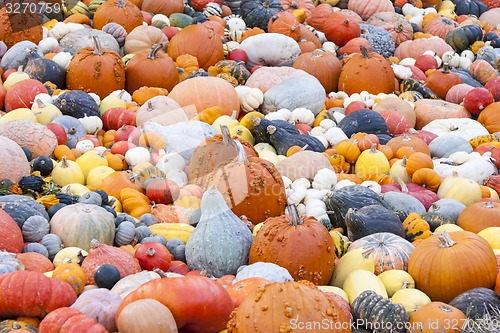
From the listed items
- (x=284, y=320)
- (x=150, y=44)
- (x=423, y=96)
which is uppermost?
(x=284, y=320)

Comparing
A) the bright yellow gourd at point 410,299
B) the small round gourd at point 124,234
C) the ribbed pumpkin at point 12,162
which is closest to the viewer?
the bright yellow gourd at point 410,299

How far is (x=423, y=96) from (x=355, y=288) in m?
4.74

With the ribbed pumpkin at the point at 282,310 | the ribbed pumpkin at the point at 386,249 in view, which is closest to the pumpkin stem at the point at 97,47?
the ribbed pumpkin at the point at 386,249

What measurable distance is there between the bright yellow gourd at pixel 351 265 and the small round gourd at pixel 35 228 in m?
1.95

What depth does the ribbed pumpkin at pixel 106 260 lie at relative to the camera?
17.0ft

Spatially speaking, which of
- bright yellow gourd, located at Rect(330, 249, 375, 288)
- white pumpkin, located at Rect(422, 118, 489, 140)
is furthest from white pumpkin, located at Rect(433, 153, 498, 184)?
bright yellow gourd, located at Rect(330, 249, 375, 288)

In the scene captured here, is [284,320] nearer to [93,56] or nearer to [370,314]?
[370,314]

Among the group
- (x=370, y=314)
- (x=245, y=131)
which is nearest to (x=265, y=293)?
(x=370, y=314)

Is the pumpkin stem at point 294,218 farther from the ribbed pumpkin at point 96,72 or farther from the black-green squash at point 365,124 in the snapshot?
the ribbed pumpkin at point 96,72

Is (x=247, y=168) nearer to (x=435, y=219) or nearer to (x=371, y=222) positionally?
(x=371, y=222)

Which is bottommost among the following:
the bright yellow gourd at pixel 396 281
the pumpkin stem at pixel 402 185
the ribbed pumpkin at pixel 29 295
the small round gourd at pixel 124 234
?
the pumpkin stem at pixel 402 185

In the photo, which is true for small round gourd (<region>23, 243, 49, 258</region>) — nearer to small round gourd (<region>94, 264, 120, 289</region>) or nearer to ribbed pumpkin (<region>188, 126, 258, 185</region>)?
small round gourd (<region>94, 264, 120, 289</region>)

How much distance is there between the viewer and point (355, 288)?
532 cm

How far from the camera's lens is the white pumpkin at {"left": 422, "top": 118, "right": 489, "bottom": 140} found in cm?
842
